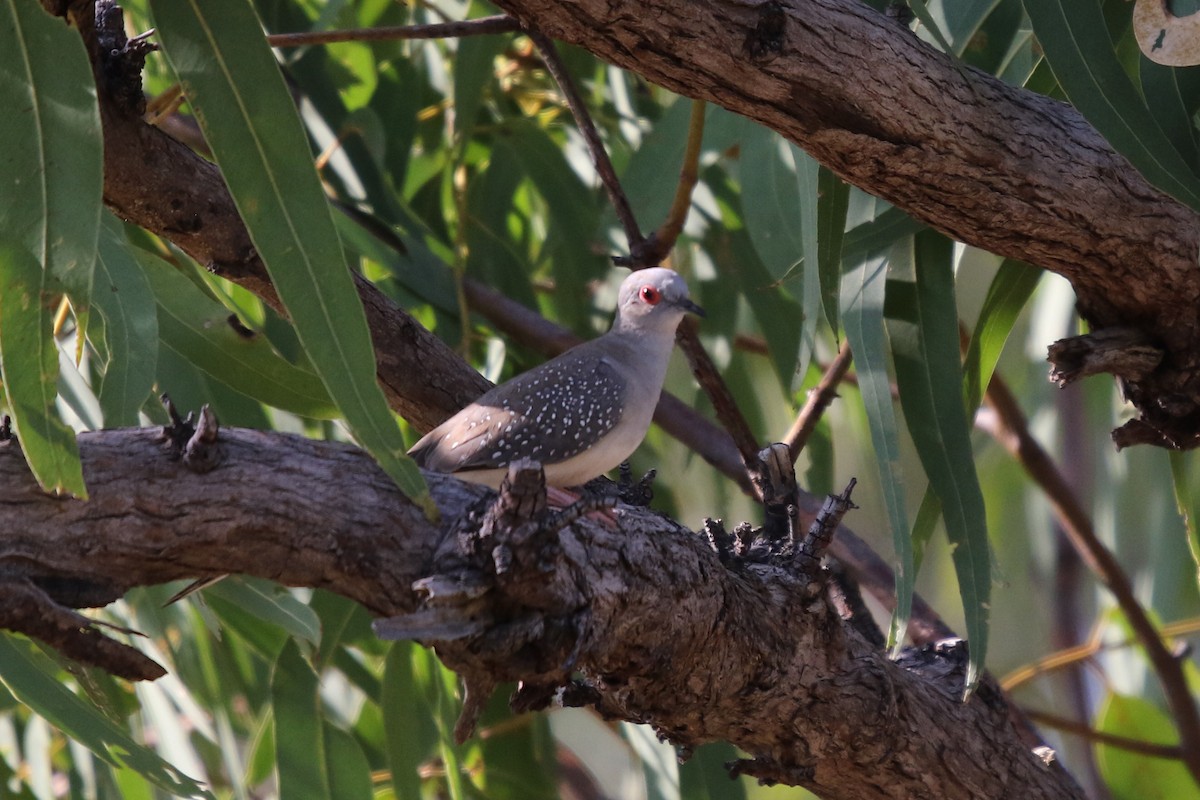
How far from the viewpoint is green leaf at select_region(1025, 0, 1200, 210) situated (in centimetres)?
200

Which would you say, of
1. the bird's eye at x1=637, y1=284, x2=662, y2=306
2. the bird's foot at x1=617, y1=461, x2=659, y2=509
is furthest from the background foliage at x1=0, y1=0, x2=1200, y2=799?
the bird's foot at x1=617, y1=461, x2=659, y2=509

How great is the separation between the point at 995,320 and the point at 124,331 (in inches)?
67.6

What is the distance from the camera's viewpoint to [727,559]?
7.41 feet

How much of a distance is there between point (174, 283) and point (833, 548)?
Answer: 177cm

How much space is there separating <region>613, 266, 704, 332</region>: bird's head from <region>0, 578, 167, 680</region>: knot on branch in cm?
207

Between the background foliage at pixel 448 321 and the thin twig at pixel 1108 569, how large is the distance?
0.09 meters

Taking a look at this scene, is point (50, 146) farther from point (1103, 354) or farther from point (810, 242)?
point (1103, 354)

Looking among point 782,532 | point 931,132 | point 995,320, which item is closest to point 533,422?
point 782,532

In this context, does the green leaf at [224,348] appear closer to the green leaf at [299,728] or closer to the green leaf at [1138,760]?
the green leaf at [299,728]

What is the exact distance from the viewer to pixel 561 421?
2.87 metres

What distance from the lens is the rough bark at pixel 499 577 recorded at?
1.61m

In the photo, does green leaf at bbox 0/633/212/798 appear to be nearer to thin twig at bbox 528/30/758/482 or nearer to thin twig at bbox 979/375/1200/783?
thin twig at bbox 528/30/758/482

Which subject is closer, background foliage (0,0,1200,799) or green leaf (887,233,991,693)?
background foliage (0,0,1200,799)

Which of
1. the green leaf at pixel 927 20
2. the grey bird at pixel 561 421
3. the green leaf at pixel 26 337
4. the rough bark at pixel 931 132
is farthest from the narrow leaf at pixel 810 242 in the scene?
the green leaf at pixel 26 337
